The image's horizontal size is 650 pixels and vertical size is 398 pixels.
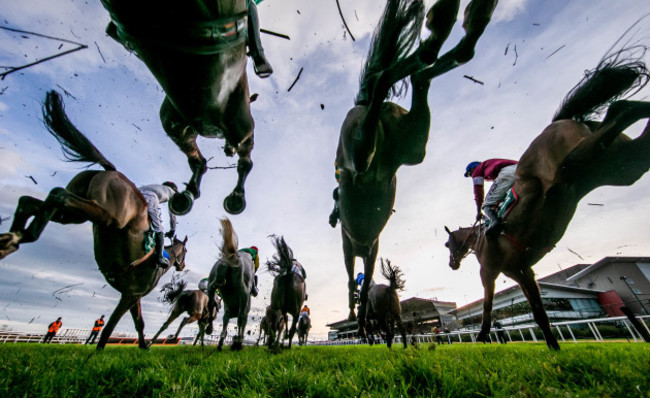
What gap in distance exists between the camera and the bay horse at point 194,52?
1.68m

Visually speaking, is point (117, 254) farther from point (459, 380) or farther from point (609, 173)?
point (609, 173)

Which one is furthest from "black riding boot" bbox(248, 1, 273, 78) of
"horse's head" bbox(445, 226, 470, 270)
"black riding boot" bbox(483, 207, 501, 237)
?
"horse's head" bbox(445, 226, 470, 270)

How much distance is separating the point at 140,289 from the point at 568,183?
304 inches

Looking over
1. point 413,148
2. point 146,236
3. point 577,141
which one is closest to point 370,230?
point 413,148

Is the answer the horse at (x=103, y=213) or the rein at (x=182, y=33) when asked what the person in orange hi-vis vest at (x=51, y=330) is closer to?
the horse at (x=103, y=213)

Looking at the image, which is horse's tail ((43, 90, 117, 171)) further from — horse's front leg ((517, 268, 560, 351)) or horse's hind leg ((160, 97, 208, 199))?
horse's front leg ((517, 268, 560, 351))

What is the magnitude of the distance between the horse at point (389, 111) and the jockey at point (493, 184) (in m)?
1.91

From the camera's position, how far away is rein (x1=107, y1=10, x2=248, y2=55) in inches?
67.3

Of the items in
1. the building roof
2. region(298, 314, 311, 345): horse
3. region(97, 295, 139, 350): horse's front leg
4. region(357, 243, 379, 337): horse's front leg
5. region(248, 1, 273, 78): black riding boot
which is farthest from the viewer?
the building roof

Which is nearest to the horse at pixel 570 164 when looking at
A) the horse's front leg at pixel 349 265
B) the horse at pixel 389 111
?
the horse at pixel 389 111

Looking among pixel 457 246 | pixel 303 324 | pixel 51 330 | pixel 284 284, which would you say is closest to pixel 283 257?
pixel 284 284

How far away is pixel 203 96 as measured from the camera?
→ 2.26 meters

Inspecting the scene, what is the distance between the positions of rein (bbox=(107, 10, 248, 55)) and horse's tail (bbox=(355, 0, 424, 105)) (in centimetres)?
125

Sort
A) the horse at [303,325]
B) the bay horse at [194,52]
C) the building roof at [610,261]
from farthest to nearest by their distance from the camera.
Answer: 1. the building roof at [610,261]
2. the horse at [303,325]
3. the bay horse at [194,52]
